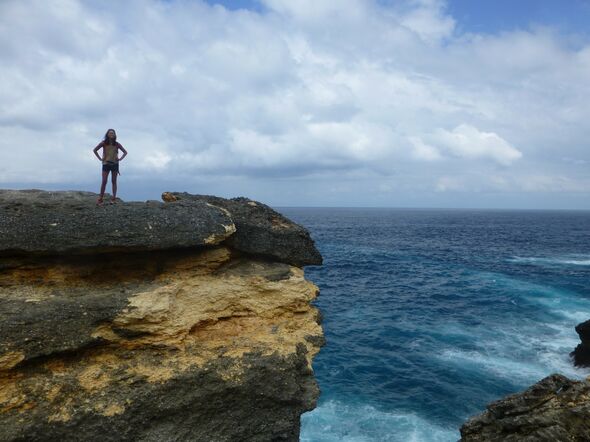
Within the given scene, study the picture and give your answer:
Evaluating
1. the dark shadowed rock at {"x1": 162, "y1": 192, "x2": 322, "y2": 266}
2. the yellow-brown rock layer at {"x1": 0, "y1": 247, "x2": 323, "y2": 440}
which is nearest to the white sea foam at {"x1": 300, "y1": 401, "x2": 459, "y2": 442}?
the yellow-brown rock layer at {"x1": 0, "y1": 247, "x2": 323, "y2": 440}

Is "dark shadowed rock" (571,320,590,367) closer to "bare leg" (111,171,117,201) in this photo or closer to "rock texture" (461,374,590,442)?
"rock texture" (461,374,590,442)

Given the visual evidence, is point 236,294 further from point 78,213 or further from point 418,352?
point 418,352

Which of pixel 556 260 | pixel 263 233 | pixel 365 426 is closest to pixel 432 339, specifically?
pixel 365 426

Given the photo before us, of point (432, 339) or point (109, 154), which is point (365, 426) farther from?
point (109, 154)

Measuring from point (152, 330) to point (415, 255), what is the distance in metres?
75.3

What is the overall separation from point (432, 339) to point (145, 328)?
3123 centimetres

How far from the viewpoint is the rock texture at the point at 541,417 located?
36.6 feet

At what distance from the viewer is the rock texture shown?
11.2 m

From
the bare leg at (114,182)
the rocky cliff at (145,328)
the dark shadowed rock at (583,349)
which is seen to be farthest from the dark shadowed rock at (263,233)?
the dark shadowed rock at (583,349)

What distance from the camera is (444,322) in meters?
42.1

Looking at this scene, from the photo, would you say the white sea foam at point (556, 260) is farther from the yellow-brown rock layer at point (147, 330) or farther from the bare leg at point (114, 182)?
the bare leg at point (114, 182)

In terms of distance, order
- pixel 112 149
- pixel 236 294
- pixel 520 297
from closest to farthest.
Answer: pixel 236 294 < pixel 112 149 < pixel 520 297

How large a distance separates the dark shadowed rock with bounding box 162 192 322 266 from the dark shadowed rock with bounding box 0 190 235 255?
1024 millimetres

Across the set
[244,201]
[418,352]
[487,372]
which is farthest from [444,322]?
[244,201]
